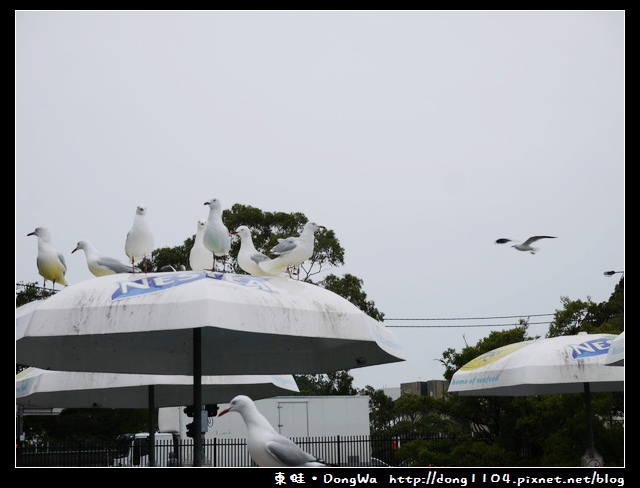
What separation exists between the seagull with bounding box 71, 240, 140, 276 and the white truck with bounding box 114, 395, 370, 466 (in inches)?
523

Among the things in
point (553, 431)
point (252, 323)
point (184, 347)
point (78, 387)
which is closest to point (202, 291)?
point (252, 323)

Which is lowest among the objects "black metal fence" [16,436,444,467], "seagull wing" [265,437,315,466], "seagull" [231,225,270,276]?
"black metal fence" [16,436,444,467]

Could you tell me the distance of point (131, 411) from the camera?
105 feet

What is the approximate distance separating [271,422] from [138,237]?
1865 centimetres

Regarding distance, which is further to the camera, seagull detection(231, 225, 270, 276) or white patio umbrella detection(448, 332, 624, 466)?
white patio umbrella detection(448, 332, 624, 466)

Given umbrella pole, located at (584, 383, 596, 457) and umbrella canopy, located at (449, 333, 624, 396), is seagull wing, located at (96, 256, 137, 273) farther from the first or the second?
umbrella pole, located at (584, 383, 596, 457)

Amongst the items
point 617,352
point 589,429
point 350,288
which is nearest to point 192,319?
point 617,352

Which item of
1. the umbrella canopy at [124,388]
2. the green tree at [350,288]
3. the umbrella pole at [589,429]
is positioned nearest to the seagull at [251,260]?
the umbrella canopy at [124,388]

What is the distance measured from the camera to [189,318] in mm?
6883

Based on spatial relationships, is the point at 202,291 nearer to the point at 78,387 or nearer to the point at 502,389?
the point at 78,387

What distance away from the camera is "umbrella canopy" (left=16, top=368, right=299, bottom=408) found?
39.6ft

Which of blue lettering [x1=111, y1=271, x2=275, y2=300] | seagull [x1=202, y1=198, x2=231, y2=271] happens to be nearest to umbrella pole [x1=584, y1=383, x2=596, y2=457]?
blue lettering [x1=111, y1=271, x2=275, y2=300]

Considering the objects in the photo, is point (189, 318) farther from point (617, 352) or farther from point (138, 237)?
point (617, 352)

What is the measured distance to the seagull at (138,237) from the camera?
27.4ft
